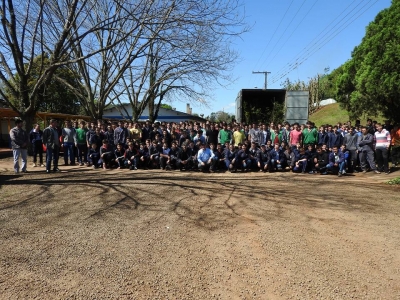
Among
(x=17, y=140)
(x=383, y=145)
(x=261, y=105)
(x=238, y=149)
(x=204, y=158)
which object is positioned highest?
(x=261, y=105)

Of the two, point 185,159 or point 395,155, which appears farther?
point 395,155

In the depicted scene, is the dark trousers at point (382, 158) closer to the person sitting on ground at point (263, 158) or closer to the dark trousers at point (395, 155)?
the dark trousers at point (395, 155)

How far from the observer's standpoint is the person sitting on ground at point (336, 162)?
1050 centimetres

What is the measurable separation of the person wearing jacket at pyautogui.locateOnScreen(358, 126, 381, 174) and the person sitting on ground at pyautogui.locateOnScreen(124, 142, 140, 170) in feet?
25.1

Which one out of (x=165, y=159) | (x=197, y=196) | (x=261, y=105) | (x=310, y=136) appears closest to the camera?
(x=197, y=196)

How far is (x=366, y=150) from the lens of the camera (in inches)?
419

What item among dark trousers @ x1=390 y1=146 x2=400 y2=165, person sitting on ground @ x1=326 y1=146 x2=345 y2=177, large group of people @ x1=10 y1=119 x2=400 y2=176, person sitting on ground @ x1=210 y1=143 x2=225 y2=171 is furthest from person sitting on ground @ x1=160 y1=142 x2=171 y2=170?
dark trousers @ x1=390 y1=146 x2=400 y2=165

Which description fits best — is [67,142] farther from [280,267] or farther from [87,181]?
[280,267]

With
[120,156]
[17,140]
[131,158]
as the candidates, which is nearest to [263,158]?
[131,158]

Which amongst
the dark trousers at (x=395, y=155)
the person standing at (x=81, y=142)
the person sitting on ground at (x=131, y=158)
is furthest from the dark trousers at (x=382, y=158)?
the person standing at (x=81, y=142)

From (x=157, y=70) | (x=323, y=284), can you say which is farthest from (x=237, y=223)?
(x=157, y=70)

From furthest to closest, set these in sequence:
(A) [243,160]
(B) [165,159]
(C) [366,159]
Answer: (B) [165,159] < (A) [243,160] < (C) [366,159]

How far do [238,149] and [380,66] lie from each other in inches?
245

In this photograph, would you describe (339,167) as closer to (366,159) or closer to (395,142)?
(366,159)
